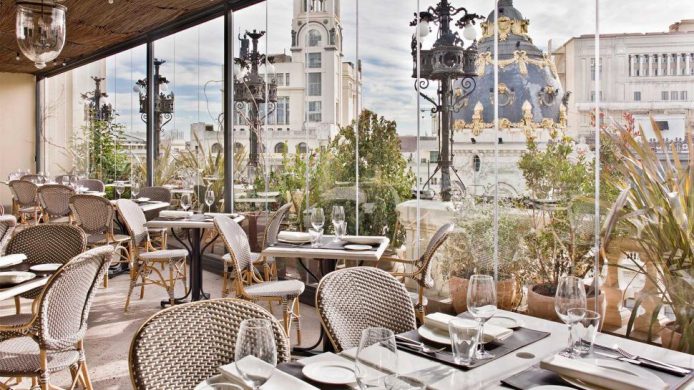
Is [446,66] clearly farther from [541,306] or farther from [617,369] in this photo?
[617,369]

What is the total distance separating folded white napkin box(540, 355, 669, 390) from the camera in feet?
4.69

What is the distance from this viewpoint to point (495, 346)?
178 cm

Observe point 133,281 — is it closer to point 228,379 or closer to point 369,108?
point 369,108

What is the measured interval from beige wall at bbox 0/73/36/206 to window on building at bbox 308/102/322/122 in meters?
8.76

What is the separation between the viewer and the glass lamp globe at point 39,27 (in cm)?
338

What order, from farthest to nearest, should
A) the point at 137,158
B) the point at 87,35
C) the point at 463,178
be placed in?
the point at 137,158, the point at 87,35, the point at 463,178

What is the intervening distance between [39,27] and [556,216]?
11.0ft

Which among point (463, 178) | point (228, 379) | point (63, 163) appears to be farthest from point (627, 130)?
point (63, 163)

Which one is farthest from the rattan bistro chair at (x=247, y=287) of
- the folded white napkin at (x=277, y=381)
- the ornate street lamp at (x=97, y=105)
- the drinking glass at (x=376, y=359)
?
the ornate street lamp at (x=97, y=105)

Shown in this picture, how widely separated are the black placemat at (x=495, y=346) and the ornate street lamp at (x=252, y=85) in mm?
4518

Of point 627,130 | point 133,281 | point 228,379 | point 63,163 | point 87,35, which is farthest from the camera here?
point 63,163

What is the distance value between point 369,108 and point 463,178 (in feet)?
3.85

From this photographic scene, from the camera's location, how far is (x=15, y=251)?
11.7 feet

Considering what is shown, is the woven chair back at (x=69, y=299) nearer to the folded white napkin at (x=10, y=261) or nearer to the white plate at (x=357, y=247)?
the folded white napkin at (x=10, y=261)
